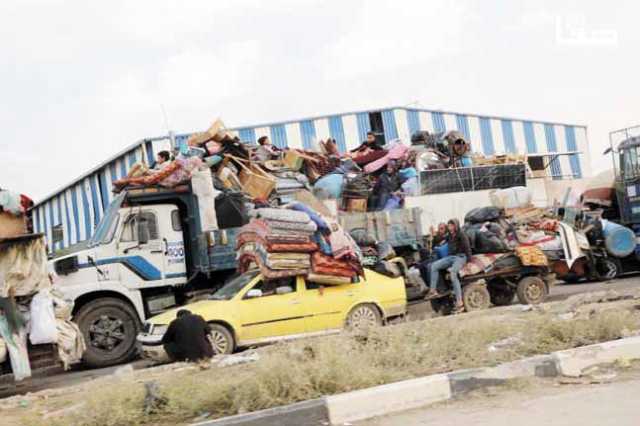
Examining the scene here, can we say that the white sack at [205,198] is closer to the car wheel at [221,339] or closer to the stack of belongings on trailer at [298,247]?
the stack of belongings on trailer at [298,247]

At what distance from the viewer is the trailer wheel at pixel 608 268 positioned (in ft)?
58.2

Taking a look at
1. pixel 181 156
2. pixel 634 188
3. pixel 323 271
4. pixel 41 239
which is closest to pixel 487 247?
pixel 323 271

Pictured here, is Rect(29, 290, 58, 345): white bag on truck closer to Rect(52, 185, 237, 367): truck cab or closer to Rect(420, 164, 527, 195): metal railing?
Rect(52, 185, 237, 367): truck cab

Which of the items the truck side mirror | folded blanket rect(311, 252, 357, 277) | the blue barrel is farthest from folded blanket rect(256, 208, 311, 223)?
the blue barrel

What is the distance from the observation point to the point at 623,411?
5.08 m

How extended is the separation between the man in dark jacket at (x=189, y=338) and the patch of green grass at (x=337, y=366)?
779 millimetres

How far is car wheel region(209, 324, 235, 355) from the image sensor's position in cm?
1005

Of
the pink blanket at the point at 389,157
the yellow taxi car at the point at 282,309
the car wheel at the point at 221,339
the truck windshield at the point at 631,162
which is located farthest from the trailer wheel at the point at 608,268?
the car wheel at the point at 221,339

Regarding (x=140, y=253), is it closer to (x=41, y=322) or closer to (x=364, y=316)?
(x=364, y=316)

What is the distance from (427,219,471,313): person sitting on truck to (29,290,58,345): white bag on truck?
711cm

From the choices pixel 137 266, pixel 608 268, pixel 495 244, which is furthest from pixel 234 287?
pixel 608 268

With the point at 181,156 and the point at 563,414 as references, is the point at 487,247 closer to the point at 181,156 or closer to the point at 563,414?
the point at 181,156

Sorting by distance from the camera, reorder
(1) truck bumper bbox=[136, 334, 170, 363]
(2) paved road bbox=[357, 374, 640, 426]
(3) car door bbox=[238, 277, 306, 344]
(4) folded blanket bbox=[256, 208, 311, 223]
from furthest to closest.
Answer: (4) folded blanket bbox=[256, 208, 311, 223] → (3) car door bbox=[238, 277, 306, 344] → (1) truck bumper bbox=[136, 334, 170, 363] → (2) paved road bbox=[357, 374, 640, 426]

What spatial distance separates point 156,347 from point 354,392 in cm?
501
